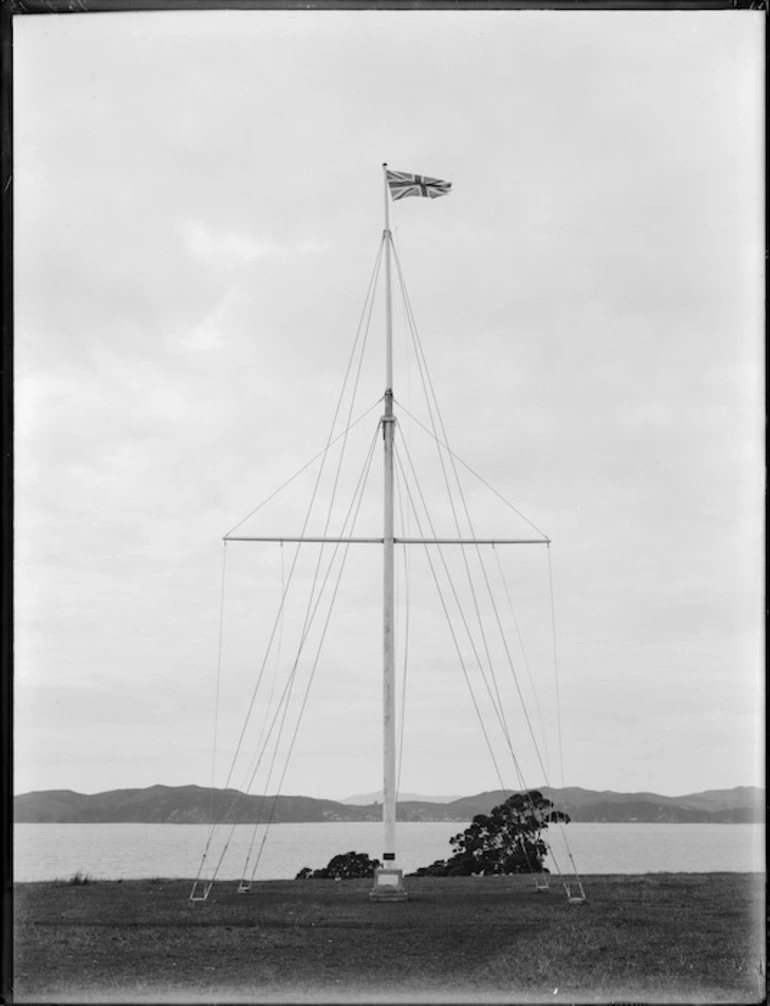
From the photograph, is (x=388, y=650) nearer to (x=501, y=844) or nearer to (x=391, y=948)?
(x=391, y=948)

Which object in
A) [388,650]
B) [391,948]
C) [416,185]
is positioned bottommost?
[391,948]

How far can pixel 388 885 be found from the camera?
21.5 meters

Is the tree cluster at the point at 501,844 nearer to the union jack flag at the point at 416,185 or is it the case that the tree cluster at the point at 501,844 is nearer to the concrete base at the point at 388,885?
the concrete base at the point at 388,885

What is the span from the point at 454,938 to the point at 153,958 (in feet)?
13.8

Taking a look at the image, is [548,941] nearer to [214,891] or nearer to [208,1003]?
[208,1003]

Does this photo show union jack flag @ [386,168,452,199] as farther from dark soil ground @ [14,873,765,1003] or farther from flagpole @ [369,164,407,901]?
dark soil ground @ [14,873,765,1003]

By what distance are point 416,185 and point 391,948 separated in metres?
13.2

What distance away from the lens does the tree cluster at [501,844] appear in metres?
29.2

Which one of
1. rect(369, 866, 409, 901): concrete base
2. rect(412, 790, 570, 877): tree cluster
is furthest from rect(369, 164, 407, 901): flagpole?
rect(412, 790, 570, 877): tree cluster

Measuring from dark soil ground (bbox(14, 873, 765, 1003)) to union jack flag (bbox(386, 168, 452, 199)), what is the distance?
12351 millimetres

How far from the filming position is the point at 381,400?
23438mm

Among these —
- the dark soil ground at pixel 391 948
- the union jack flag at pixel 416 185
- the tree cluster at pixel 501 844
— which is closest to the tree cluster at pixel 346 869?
the tree cluster at pixel 501 844

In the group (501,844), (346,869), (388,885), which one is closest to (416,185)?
(388,885)

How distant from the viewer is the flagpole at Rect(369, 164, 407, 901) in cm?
2153
